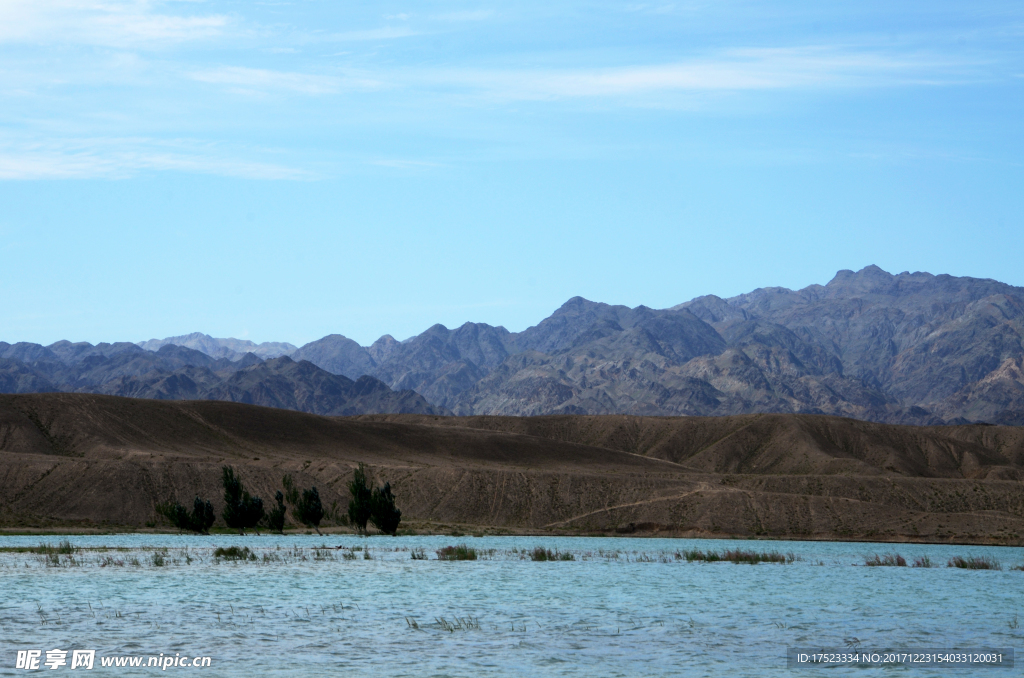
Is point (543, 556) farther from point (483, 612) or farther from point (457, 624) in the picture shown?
point (457, 624)

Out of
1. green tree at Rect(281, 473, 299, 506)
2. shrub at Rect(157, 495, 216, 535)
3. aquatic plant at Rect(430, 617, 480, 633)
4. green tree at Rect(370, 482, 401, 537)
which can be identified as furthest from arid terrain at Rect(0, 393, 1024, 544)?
aquatic plant at Rect(430, 617, 480, 633)

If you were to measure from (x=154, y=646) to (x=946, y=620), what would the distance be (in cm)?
3112

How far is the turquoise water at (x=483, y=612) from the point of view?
114ft

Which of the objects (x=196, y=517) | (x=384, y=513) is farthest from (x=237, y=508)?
(x=384, y=513)

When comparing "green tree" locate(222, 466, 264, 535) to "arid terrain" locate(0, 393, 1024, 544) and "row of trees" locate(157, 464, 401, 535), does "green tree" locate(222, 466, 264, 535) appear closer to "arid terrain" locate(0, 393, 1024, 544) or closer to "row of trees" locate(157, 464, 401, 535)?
"row of trees" locate(157, 464, 401, 535)

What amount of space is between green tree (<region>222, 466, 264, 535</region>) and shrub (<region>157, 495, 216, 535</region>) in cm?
275

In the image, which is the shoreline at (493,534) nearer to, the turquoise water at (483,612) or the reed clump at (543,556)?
the turquoise water at (483,612)

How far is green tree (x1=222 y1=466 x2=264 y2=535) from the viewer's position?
112312 millimetres

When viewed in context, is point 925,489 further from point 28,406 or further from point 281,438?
point 28,406

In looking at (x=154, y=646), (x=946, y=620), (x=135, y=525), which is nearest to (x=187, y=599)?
(x=154, y=646)

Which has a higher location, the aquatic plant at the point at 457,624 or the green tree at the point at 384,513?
the aquatic plant at the point at 457,624

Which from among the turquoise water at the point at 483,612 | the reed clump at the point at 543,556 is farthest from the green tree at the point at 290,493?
the reed clump at the point at 543,556

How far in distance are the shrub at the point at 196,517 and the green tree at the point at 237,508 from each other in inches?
108

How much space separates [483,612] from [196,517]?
6959cm
